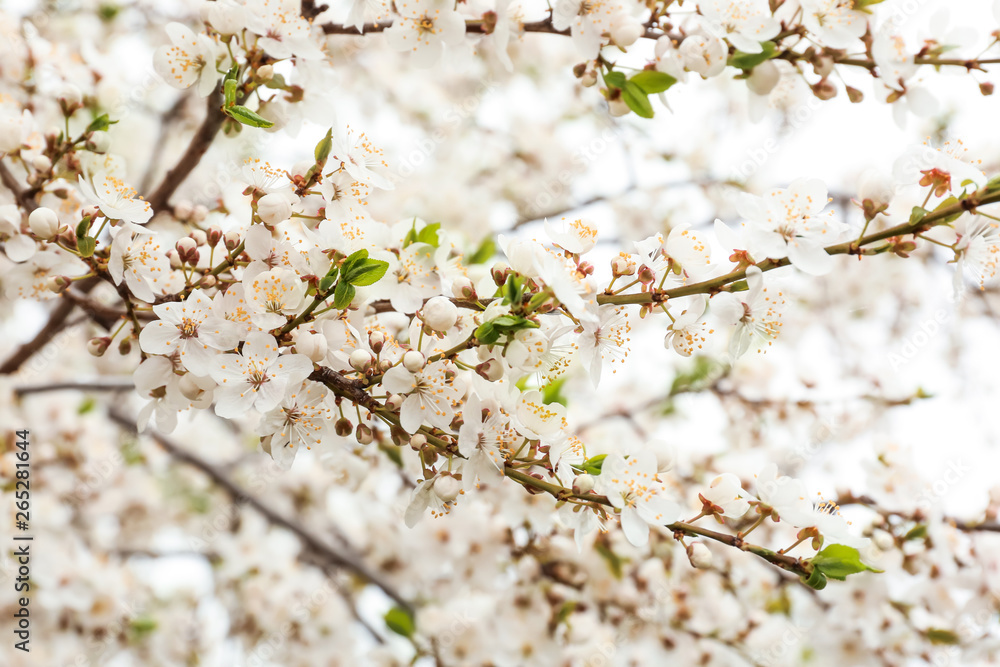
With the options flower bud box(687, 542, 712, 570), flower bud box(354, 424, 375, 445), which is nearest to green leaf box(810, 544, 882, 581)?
flower bud box(687, 542, 712, 570)

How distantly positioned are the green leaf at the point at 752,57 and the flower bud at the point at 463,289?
2.57ft

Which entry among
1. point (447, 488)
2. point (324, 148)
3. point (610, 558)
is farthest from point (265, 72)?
point (610, 558)

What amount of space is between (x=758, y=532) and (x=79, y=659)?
2.81 meters

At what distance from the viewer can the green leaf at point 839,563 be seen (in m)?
1.14

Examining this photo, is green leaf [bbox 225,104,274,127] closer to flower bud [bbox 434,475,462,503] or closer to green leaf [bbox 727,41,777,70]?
flower bud [bbox 434,475,462,503]

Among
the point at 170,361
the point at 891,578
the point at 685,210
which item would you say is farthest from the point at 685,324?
the point at 685,210

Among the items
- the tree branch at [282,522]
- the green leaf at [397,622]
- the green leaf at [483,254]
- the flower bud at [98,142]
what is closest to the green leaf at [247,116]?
the flower bud at [98,142]

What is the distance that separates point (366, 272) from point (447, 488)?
40cm

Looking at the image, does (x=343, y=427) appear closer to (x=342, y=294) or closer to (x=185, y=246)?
(x=342, y=294)

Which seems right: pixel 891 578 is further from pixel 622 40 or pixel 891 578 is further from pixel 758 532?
pixel 622 40

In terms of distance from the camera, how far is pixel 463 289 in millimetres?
1213

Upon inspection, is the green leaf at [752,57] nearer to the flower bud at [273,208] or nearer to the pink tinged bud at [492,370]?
the pink tinged bud at [492,370]

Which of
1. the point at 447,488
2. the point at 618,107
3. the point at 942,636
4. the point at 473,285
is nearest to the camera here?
the point at 447,488

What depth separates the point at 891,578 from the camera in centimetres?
213
